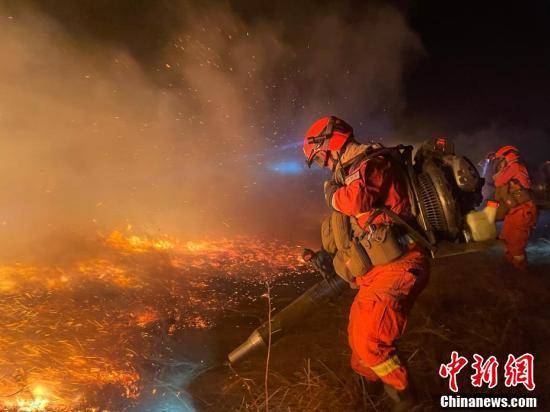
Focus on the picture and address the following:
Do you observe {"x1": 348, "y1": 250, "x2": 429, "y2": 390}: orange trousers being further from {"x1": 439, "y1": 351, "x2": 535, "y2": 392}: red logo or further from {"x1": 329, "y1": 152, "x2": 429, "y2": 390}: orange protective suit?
{"x1": 439, "y1": 351, "x2": 535, "y2": 392}: red logo

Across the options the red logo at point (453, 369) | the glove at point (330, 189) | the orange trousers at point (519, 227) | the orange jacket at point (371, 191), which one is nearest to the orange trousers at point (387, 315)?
the orange jacket at point (371, 191)

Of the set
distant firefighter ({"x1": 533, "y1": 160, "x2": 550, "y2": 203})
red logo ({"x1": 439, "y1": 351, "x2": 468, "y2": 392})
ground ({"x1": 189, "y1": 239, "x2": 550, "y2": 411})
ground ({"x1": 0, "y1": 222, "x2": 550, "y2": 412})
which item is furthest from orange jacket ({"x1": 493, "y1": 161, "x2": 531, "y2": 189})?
red logo ({"x1": 439, "y1": 351, "x2": 468, "y2": 392})

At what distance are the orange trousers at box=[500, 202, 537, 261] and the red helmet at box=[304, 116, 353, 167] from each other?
4.72 meters

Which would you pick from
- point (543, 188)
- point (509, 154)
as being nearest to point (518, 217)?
point (543, 188)

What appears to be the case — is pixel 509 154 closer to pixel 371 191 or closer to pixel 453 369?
pixel 453 369

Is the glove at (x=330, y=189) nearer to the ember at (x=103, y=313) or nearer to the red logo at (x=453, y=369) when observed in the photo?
the red logo at (x=453, y=369)

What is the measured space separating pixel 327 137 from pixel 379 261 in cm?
112

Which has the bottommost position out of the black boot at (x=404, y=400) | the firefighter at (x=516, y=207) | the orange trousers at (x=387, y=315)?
the black boot at (x=404, y=400)

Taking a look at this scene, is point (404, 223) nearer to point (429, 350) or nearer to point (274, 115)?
point (429, 350)

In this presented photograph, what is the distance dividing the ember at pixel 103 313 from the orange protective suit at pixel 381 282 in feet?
6.26

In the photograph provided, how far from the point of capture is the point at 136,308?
13.7ft

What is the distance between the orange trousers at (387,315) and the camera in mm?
2629

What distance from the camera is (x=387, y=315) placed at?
8.63ft

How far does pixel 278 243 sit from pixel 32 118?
5.24m
